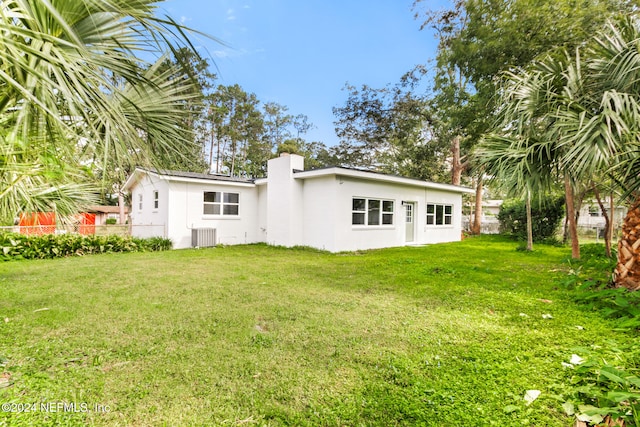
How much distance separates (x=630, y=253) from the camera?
427 cm

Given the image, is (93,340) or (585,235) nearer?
(93,340)

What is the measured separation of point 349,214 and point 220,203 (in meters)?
5.90

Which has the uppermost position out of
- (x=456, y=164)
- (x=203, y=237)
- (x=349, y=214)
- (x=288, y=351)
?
(x=456, y=164)

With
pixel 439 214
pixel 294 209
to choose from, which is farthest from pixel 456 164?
pixel 294 209

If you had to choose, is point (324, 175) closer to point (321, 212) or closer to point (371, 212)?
point (321, 212)

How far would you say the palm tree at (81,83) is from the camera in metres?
1.36

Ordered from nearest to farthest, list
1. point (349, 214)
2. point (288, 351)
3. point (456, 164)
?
1. point (288, 351)
2. point (349, 214)
3. point (456, 164)

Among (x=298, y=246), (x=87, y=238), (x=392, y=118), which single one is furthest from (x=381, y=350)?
(x=392, y=118)

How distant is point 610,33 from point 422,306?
5.09 m

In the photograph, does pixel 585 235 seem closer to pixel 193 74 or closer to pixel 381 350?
pixel 381 350

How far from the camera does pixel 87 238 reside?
9875 millimetres

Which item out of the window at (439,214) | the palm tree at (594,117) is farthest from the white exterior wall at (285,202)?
the palm tree at (594,117)

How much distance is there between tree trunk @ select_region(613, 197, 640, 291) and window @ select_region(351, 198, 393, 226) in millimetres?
7506

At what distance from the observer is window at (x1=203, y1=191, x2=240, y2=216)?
12586 mm
